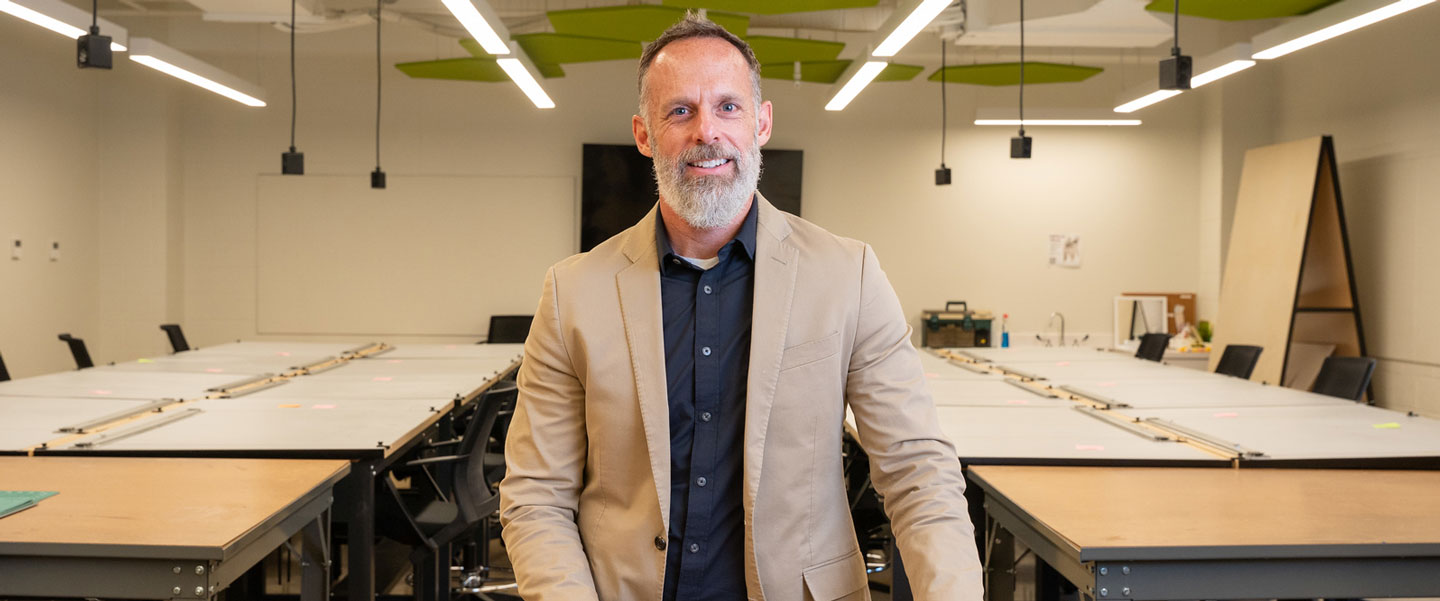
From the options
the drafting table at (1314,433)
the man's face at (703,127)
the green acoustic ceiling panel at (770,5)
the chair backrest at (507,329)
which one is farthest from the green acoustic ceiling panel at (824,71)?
the man's face at (703,127)

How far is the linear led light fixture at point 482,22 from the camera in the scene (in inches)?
170

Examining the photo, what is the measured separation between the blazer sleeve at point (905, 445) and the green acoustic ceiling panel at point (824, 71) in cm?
578

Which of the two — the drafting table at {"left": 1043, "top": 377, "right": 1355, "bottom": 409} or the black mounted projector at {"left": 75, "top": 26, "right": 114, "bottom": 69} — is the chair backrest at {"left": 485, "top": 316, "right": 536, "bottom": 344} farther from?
the drafting table at {"left": 1043, "top": 377, "right": 1355, "bottom": 409}

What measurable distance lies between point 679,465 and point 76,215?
8.62 metres

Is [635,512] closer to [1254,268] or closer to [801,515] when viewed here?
[801,515]

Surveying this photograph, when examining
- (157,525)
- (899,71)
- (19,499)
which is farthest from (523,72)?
→ (157,525)

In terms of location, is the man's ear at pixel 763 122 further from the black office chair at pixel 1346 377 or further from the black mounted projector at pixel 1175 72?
the black office chair at pixel 1346 377

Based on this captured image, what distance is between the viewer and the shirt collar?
A: 60.3 inches

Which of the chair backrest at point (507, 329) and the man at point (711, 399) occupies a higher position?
the man at point (711, 399)

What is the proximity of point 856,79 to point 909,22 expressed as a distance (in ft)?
5.46

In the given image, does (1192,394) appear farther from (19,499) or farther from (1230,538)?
(19,499)

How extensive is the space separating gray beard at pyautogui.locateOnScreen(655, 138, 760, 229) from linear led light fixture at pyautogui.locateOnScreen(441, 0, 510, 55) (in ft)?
9.71

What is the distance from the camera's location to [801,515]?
147 centimetres

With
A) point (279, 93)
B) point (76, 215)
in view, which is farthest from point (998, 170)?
point (76, 215)
